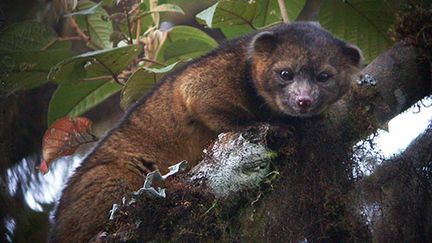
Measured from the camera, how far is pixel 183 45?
20.4 feet

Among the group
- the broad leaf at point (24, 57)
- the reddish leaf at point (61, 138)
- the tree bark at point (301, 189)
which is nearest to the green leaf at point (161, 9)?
the broad leaf at point (24, 57)

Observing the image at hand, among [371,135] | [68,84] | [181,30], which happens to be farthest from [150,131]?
[371,135]

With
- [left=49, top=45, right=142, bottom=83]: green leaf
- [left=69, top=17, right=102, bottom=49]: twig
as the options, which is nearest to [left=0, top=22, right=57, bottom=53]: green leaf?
[left=69, top=17, right=102, bottom=49]: twig

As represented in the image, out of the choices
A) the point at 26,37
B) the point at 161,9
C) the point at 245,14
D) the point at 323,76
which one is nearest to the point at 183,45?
the point at 161,9

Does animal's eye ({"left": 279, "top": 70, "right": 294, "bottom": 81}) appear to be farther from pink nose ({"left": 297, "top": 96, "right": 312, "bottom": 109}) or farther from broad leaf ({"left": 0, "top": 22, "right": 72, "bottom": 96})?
broad leaf ({"left": 0, "top": 22, "right": 72, "bottom": 96})

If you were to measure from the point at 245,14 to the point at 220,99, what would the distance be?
3.43ft

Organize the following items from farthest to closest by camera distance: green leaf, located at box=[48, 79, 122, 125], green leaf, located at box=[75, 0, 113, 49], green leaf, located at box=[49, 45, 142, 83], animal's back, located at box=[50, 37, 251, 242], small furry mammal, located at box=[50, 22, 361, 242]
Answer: green leaf, located at box=[75, 0, 113, 49] → green leaf, located at box=[48, 79, 122, 125] → green leaf, located at box=[49, 45, 142, 83] → small furry mammal, located at box=[50, 22, 361, 242] → animal's back, located at box=[50, 37, 251, 242]

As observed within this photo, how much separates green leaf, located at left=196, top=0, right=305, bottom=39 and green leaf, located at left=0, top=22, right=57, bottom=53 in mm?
1525

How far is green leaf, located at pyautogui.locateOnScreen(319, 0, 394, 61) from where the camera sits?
541cm

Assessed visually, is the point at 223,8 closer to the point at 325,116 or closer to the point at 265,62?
the point at 265,62

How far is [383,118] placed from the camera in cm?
430

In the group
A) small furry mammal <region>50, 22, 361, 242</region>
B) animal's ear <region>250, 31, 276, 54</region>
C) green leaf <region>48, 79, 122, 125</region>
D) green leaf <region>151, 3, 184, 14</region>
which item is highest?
green leaf <region>151, 3, 184, 14</region>

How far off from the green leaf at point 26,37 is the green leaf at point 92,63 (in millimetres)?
597

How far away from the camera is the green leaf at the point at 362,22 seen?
5.41 m
